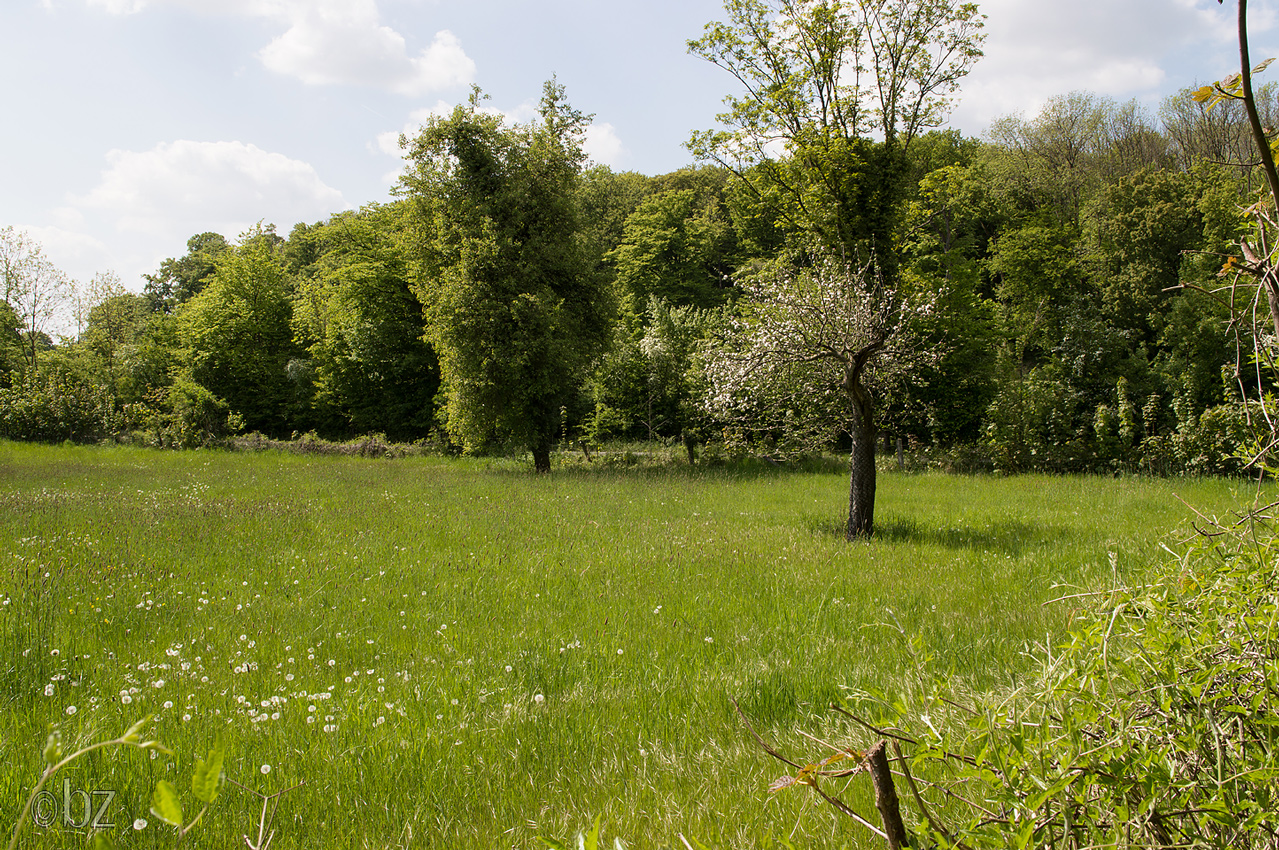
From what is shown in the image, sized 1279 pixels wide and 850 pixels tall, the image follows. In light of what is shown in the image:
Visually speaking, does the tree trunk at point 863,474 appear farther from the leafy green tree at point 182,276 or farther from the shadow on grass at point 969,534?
the leafy green tree at point 182,276

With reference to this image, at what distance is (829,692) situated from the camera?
183 inches

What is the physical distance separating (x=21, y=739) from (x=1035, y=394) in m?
22.0

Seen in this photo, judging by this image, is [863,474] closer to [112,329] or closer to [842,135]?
[842,135]

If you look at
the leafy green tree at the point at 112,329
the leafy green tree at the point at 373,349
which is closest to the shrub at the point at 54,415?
the leafy green tree at the point at 112,329

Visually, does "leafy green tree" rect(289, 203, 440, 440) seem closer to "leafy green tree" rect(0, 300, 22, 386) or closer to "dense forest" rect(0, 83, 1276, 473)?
"dense forest" rect(0, 83, 1276, 473)

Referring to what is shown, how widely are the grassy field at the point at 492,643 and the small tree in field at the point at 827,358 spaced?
153 cm

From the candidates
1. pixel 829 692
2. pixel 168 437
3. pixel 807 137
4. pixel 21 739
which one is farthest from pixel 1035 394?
pixel 168 437

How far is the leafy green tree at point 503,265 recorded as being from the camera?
20375 millimetres

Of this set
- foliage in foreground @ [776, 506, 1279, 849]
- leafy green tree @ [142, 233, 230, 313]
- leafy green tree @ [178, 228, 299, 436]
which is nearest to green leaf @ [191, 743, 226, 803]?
foliage in foreground @ [776, 506, 1279, 849]

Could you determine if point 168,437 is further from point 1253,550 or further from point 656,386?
point 1253,550

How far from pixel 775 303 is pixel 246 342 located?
1558 inches

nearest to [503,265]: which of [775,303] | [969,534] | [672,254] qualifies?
[775,303]

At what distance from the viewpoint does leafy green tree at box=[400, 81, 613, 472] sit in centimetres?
2038

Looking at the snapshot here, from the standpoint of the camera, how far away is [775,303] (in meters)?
10.9
